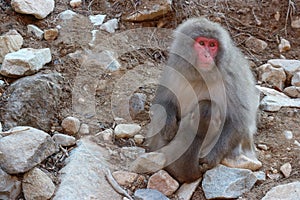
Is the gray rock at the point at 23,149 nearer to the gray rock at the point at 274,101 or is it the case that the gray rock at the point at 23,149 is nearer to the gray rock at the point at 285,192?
the gray rock at the point at 285,192

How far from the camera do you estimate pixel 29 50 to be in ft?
13.1

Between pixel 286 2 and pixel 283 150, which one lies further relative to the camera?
pixel 286 2

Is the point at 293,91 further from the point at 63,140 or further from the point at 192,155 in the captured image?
the point at 63,140

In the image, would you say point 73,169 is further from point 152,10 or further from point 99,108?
point 152,10

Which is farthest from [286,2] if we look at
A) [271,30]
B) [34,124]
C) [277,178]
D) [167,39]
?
[34,124]

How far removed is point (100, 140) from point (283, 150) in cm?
121

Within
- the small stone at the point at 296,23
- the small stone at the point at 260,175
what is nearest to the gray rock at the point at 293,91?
the small stone at the point at 296,23

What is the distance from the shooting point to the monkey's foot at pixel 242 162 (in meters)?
3.34

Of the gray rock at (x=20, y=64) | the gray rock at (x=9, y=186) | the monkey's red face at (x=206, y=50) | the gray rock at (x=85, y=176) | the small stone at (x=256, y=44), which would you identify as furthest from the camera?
the small stone at (x=256, y=44)

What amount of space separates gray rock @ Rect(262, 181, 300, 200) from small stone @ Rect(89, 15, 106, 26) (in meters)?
2.21

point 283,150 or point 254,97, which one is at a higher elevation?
point 254,97

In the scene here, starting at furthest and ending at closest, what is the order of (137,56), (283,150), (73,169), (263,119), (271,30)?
1. (271,30)
2. (137,56)
3. (263,119)
4. (283,150)
5. (73,169)

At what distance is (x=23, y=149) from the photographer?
309 centimetres

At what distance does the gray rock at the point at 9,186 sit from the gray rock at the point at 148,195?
2.23 ft
